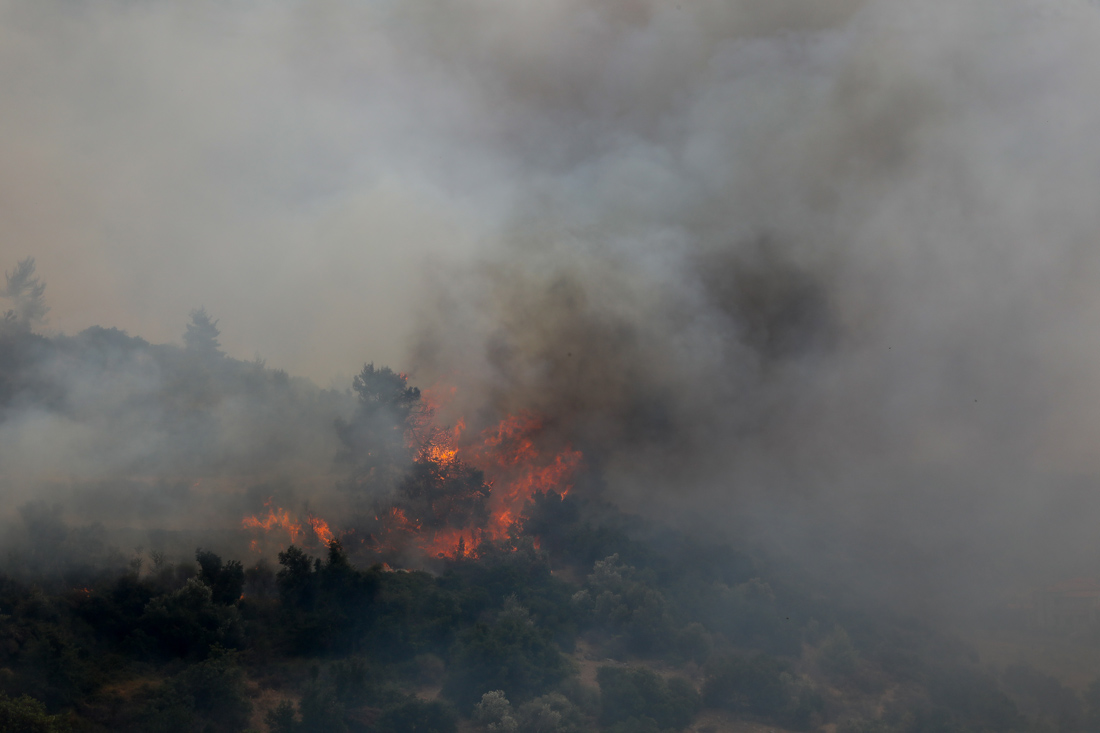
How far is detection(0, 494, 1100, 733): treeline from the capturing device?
23984 mm

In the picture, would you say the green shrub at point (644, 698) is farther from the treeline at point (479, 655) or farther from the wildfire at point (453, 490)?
the wildfire at point (453, 490)

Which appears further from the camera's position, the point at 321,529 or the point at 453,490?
the point at 453,490

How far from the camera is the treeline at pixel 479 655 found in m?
24.0

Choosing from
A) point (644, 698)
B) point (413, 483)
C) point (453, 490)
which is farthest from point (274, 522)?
point (644, 698)

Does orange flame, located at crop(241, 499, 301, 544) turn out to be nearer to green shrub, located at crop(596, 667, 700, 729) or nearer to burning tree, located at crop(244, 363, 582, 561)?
burning tree, located at crop(244, 363, 582, 561)

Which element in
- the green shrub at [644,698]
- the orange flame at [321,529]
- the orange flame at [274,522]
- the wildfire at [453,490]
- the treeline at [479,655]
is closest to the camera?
the treeline at [479,655]

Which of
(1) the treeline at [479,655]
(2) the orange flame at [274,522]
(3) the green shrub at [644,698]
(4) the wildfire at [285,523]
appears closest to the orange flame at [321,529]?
(4) the wildfire at [285,523]

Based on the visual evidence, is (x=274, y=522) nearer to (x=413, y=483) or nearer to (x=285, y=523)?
(x=285, y=523)

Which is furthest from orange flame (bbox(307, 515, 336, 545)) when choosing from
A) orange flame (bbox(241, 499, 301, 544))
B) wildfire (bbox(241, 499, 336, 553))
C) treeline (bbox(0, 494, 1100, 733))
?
treeline (bbox(0, 494, 1100, 733))

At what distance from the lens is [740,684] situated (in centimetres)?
3130

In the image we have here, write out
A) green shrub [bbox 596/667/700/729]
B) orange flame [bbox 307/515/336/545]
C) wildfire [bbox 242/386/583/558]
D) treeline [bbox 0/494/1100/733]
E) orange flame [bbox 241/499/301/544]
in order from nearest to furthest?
treeline [bbox 0/494/1100/733] < green shrub [bbox 596/667/700/729] < orange flame [bbox 241/499/301/544] < orange flame [bbox 307/515/336/545] < wildfire [bbox 242/386/583/558]

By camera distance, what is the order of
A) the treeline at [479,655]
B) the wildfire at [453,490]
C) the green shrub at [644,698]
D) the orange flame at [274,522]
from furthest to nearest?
the wildfire at [453,490]
the orange flame at [274,522]
the green shrub at [644,698]
the treeline at [479,655]

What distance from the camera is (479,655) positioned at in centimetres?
2953

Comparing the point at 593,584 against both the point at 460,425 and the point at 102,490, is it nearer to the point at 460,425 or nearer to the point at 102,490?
the point at 460,425
